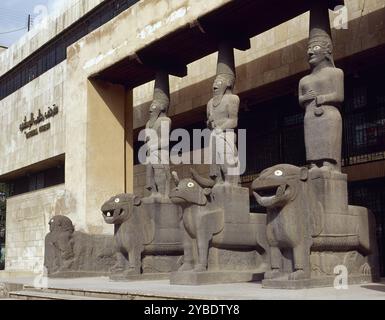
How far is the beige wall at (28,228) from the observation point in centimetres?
2348

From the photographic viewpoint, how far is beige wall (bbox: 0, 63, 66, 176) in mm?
22969

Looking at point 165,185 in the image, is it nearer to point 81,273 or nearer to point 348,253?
point 81,273

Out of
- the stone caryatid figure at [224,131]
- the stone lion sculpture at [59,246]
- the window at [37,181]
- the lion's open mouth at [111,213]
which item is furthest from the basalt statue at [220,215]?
the window at [37,181]

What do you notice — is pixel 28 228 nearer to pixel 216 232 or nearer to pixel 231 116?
pixel 231 116

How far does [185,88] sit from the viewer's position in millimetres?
18344

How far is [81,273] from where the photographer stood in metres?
14.4

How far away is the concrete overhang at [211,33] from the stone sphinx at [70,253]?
14.7ft

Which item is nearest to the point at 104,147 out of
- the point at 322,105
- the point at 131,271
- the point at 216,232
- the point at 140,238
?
the point at 140,238

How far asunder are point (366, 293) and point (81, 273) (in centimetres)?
784

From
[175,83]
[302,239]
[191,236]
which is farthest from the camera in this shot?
[175,83]

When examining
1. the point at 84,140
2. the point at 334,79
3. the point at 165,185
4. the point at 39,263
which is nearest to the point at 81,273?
the point at 165,185

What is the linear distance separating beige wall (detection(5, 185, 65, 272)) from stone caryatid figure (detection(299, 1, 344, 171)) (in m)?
13.8

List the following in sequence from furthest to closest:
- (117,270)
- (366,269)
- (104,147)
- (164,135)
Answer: (104,147) → (164,135) → (117,270) → (366,269)

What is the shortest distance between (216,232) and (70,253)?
4.72 m
